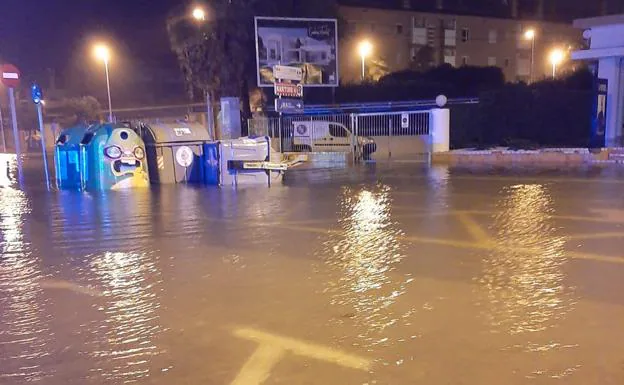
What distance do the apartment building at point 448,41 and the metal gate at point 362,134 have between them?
77.7ft

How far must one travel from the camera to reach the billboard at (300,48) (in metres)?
28.5

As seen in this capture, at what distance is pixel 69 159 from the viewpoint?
1496 cm

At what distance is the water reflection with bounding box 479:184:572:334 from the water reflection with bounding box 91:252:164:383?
277 cm

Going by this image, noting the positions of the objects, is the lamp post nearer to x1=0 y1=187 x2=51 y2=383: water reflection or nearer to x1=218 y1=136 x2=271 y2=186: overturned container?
x1=218 y1=136 x2=271 y2=186: overturned container

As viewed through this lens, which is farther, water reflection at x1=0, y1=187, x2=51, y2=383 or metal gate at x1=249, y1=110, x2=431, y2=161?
metal gate at x1=249, y1=110, x2=431, y2=161

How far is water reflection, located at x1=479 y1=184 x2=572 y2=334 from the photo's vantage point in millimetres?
4730

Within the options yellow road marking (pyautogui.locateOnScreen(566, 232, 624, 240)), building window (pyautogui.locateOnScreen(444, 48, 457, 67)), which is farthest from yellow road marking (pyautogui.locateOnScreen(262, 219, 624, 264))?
building window (pyautogui.locateOnScreen(444, 48, 457, 67))

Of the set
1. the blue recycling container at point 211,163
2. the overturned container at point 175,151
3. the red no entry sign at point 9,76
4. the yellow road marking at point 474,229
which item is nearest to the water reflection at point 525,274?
the yellow road marking at point 474,229

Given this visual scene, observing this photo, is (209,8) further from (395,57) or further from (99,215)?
(395,57)

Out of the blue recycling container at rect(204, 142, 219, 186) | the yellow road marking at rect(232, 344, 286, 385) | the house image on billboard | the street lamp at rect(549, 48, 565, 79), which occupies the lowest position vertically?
the yellow road marking at rect(232, 344, 286, 385)

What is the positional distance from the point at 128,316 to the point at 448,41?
59.2 m

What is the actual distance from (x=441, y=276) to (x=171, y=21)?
2947 cm

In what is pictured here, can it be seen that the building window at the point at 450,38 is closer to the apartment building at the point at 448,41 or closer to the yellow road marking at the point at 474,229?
the apartment building at the point at 448,41

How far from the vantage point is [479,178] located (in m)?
14.4
